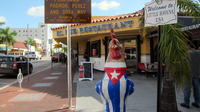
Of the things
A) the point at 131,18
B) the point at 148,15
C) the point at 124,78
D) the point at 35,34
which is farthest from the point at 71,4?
the point at 35,34

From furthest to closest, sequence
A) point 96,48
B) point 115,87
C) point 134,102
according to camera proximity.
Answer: point 96,48
point 134,102
point 115,87

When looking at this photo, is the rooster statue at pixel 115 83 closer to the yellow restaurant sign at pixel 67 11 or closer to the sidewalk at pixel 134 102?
the sidewalk at pixel 134 102

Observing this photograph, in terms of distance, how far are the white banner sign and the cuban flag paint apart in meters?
0.95

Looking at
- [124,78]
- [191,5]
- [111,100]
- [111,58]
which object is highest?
[191,5]

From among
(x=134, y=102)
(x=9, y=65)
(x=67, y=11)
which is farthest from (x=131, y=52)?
(x=67, y=11)

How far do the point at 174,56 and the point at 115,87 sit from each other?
1.65 metres

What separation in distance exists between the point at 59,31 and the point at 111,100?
1160 cm

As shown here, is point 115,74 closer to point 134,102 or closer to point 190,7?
point 190,7

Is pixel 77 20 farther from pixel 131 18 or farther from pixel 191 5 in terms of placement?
pixel 131 18

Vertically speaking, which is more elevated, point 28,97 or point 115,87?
point 115,87

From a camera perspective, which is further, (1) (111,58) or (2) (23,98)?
(2) (23,98)

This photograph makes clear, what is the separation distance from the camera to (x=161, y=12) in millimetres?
3418

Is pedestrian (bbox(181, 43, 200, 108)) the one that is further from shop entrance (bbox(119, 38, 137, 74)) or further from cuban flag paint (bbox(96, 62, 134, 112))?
shop entrance (bbox(119, 38, 137, 74))

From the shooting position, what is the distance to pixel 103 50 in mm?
14453
